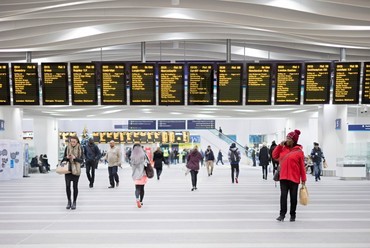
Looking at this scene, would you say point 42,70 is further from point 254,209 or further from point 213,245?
point 213,245

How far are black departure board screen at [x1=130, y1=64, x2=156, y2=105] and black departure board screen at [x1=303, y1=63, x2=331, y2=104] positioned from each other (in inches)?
195

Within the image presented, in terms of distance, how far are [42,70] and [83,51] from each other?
3.07 m

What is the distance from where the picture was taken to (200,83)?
54.0 feet

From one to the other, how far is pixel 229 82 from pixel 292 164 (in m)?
6.70

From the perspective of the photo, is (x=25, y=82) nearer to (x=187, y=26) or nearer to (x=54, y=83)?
(x=54, y=83)

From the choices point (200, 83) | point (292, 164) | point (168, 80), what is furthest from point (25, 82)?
point (292, 164)

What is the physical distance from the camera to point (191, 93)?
1652 cm

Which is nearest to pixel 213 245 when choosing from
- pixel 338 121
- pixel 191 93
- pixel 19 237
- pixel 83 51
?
pixel 19 237

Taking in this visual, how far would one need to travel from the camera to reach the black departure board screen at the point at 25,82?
16469 mm

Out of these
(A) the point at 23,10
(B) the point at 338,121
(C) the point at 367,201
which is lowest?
(C) the point at 367,201

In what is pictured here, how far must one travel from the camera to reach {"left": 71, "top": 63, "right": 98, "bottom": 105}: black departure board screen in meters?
16.4

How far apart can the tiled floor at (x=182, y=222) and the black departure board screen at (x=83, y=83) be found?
3.12 meters

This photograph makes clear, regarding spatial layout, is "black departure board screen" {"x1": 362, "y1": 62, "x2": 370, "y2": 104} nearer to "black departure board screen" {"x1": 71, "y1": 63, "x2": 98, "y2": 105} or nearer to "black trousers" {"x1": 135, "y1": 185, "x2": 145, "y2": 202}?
"black trousers" {"x1": 135, "y1": 185, "x2": 145, "y2": 202}

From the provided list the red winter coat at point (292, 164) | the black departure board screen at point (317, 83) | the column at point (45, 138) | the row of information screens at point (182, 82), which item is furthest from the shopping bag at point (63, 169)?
the column at point (45, 138)
